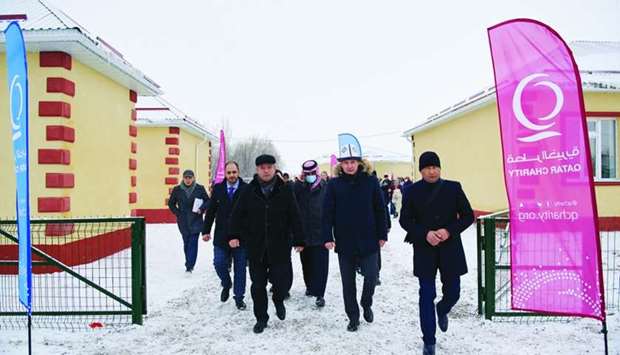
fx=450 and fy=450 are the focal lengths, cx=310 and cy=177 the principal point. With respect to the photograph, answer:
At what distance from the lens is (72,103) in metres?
8.50

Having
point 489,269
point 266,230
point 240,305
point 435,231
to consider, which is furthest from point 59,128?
point 489,269

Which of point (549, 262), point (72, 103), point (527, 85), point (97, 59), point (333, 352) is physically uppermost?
point (97, 59)

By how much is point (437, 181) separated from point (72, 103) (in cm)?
725

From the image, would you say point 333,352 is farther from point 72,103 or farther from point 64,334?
point 72,103

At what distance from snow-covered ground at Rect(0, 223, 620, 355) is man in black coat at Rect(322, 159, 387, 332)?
0.42 meters

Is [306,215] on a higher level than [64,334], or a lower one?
higher

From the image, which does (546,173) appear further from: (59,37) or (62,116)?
(62,116)

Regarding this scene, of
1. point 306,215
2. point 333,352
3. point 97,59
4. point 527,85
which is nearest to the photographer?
point 527,85

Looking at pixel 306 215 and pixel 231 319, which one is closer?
pixel 231 319

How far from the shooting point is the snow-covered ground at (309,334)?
4305 mm

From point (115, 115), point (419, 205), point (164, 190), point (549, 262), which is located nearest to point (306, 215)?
point (419, 205)

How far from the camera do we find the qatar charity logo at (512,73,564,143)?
3748mm

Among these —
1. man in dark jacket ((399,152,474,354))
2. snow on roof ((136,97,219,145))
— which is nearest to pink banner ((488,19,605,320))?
man in dark jacket ((399,152,474,354))

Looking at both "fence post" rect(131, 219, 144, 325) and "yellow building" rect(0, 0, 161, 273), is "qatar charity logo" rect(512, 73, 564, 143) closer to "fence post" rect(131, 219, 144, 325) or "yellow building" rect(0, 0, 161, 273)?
"fence post" rect(131, 219, 144, 325)
